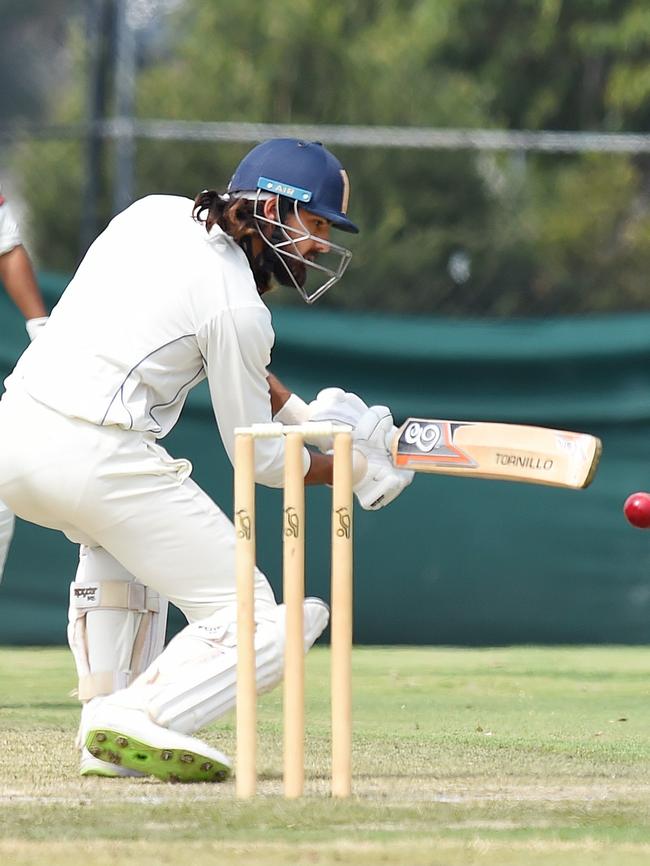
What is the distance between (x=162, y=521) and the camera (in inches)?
150

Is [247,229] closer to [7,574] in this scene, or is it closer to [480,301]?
[7,574]

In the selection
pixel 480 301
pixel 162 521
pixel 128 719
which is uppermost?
pixel 480 301

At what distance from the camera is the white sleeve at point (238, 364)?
376cm

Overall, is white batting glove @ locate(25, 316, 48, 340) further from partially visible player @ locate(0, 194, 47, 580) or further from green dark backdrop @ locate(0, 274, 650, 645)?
green dark backdrop @ locate(0, 274, 650, 645)

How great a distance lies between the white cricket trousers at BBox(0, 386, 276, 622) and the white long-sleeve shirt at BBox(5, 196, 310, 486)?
0.18 ft

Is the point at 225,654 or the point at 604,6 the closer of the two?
the point at 225,654

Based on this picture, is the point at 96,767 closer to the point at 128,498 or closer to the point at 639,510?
the point at 128,498

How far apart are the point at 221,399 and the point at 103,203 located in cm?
876

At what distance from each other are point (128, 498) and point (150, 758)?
57 centimetres

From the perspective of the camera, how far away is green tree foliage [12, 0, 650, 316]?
1477cm

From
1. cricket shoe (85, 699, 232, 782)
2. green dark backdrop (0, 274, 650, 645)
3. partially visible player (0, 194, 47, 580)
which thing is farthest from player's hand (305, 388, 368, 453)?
green dark backdrop (0, 274, 650, 645)

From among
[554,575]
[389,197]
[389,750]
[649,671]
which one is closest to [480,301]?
[389,197]

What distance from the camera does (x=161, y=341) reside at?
383 centimetres

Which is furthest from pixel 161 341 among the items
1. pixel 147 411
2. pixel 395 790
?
pixel 395 790
